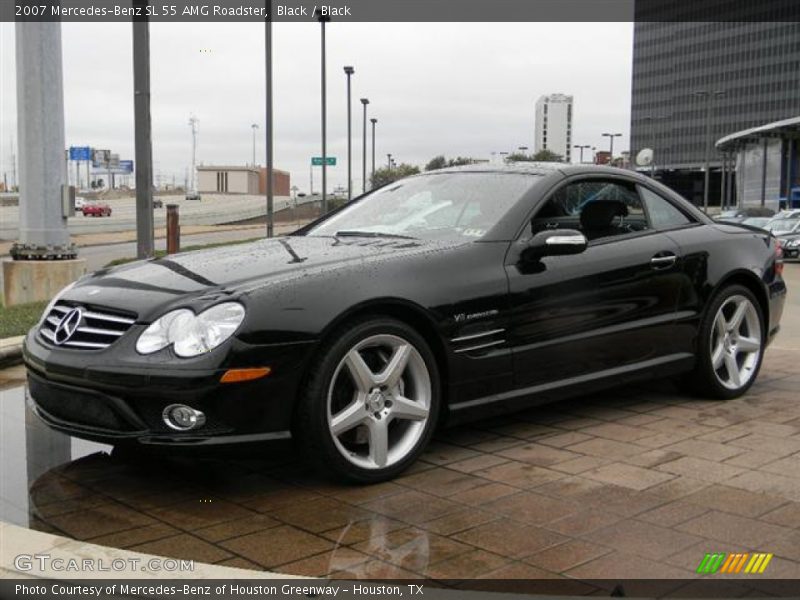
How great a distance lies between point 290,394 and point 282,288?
43 cm

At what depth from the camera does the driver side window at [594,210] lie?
4.86 metres

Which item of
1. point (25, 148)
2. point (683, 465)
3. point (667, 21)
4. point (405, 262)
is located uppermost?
point (667, 21)

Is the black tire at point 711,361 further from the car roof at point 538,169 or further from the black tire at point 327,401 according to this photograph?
the black tire at point 327,401

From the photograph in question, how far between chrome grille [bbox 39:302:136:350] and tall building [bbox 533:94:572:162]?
9121cm

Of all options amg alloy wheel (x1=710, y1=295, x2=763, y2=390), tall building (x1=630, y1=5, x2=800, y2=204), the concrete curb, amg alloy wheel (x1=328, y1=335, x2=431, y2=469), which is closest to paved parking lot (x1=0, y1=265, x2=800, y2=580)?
amg alloy wheel (x1=328, y1=335, x2=431, y2=469)

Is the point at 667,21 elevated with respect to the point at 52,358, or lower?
elevated

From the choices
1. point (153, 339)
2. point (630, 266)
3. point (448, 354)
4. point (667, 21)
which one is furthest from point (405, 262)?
point (667, 21)

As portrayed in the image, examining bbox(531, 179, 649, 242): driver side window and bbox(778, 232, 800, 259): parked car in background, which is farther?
bbox(778, 232, 800, 259): parked car in background

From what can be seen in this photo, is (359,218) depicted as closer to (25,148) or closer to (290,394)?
(290,394)

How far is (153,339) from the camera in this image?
141 inches

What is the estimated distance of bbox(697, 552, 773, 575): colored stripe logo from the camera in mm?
3041

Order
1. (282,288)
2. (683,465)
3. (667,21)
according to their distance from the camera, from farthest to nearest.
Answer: (667,21)
(683,465)
(282,288)

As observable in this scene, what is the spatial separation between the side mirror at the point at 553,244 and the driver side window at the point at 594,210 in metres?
0.27

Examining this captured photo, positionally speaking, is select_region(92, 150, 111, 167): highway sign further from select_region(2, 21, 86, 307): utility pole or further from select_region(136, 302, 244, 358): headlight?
select_region(136, 302, 244, 358): headlight
